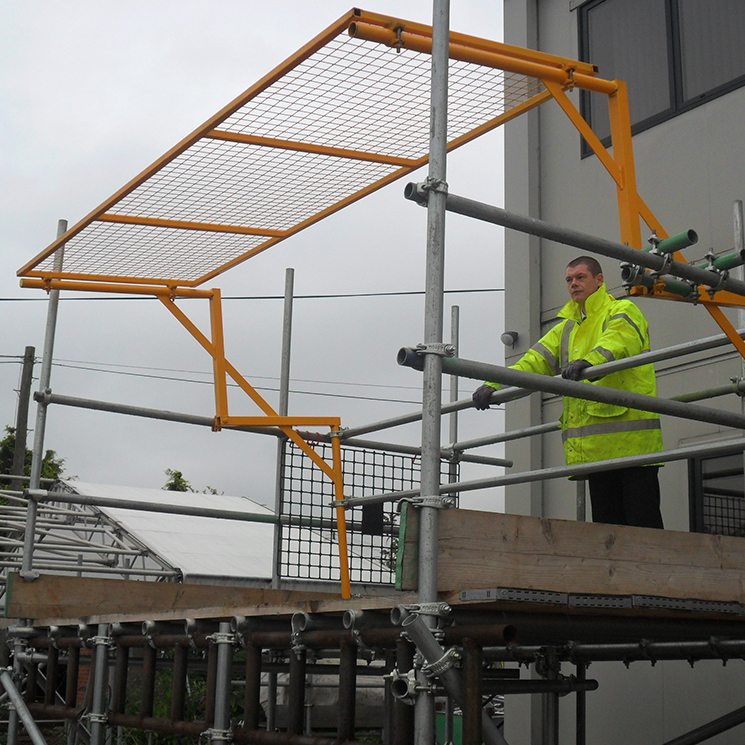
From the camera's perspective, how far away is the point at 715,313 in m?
5.21

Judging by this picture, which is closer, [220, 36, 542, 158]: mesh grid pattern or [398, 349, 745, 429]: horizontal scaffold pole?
[398, 349, 745, 429]: horizontal scaffold pole

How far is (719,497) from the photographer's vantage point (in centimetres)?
743

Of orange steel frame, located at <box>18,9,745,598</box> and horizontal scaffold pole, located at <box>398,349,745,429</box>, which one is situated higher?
orange steel frame, located at <box>18,9,745,598</box>

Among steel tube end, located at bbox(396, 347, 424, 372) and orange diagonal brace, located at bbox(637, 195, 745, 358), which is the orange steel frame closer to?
orange diagonal brace, located at bbox(637, 195, 745, 358)

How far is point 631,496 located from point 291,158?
2539 mm

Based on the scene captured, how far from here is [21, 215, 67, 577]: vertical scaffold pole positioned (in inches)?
275

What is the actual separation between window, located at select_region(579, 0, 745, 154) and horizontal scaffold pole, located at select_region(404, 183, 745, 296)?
11.6 ft

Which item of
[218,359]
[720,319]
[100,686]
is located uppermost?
[218,359]

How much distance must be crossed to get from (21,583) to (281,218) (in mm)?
2643

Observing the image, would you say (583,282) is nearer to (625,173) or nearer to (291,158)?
(625,173)

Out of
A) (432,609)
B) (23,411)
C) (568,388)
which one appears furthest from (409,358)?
(23,411)

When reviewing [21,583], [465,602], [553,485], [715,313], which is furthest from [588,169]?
[465,602]

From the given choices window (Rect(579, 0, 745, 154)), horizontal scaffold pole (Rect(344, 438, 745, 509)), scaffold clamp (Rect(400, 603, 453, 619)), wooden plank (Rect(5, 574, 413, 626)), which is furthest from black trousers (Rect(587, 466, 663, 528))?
window (Rect(579, 0, 745, 154))

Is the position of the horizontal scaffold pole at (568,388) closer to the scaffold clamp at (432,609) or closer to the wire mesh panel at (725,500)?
the scaffold clamp at (432,609)
